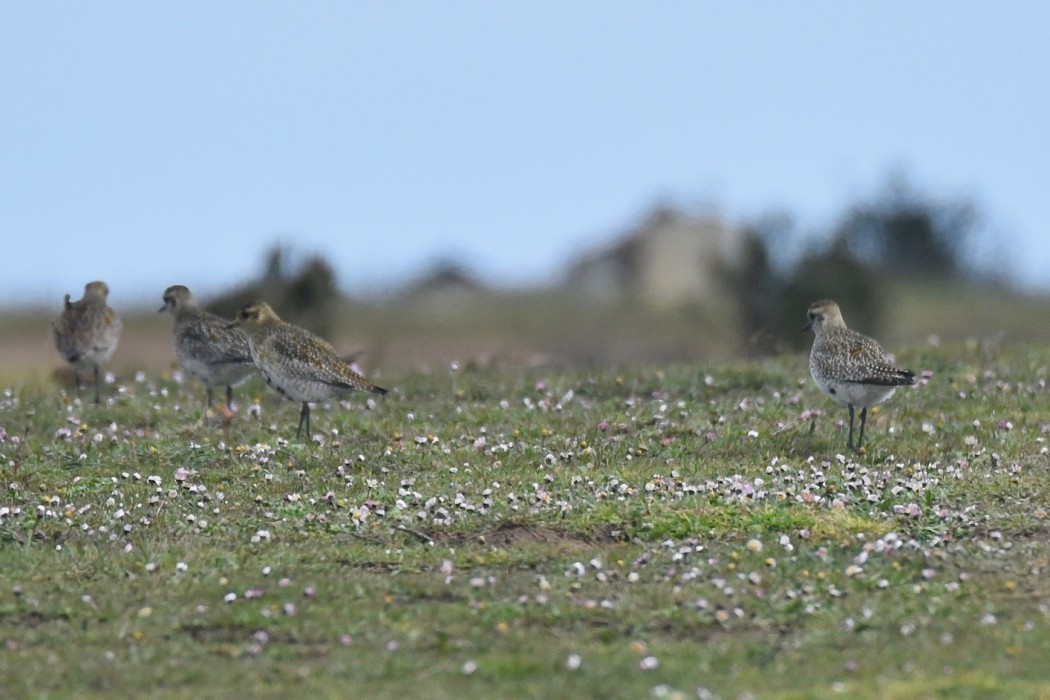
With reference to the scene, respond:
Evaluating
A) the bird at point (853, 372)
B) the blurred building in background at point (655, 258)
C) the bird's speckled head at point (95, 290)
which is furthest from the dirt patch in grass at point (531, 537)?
the blurred building in background at point (655, 258)

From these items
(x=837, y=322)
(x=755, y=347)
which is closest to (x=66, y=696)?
(x=837, y=322)

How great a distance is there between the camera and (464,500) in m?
14.1

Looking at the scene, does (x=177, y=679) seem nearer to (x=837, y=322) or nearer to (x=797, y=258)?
(x=837, y=322)

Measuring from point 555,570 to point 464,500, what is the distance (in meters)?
2.19

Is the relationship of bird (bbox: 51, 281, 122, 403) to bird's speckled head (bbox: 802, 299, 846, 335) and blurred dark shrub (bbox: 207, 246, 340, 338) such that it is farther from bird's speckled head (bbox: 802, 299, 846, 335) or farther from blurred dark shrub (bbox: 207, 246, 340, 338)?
bird's speckled head (bbox: 802, 299, 846, 335)

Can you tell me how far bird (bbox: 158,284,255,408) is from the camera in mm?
19141

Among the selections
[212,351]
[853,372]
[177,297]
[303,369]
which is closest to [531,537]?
[853,372]

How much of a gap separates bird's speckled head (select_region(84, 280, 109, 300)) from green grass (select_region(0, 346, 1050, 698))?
3.97 m

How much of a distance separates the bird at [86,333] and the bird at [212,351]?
1.94m

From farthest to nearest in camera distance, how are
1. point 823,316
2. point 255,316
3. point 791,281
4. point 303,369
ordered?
point 791,281 < point 255,316 < point 823,316 < point 303,369

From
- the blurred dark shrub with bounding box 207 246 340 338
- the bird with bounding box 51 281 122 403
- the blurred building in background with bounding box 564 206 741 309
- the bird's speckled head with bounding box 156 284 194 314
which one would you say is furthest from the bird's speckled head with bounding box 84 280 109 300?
the blurred building in background with bounding box 564 206 741 309

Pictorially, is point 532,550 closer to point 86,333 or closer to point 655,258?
point 86,333

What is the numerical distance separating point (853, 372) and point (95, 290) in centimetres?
1234

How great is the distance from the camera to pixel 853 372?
16172mm
